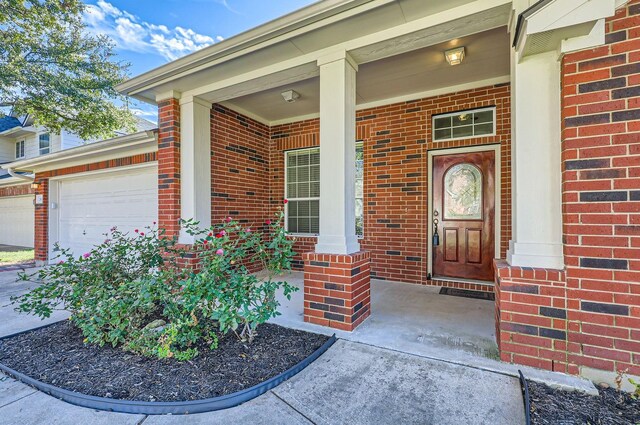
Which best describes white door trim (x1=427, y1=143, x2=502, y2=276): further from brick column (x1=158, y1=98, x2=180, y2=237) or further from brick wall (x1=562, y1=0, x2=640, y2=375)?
brick column (x1=158, y1=98, x2=180, y2=237)

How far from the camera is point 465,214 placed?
14.5ft

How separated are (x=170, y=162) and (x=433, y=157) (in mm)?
3949

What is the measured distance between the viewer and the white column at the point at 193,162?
14.0 ft

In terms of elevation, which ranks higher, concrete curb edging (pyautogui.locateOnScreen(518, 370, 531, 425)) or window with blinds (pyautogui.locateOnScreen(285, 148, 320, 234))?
window with blinds (pyautogui.locateOnScreen(285, 148, 320, 234))

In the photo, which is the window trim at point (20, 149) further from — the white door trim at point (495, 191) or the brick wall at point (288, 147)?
the white door trim at point (495, 191)

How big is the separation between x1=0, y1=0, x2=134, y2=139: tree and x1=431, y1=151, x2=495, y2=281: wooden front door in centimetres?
808

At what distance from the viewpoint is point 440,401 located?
5.92 ft

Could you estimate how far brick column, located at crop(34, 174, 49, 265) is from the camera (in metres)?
6.91

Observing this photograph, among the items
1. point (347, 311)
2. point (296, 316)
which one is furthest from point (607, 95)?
point (296, 316)

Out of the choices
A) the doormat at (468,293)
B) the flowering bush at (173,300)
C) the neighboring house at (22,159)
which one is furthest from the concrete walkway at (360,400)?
the neighboring house at (22,159)

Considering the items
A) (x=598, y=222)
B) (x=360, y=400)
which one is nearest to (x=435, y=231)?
(x=598, y=222)

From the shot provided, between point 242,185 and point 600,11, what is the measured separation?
4739 millimetres

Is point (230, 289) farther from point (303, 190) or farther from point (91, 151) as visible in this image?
point (91, 151)

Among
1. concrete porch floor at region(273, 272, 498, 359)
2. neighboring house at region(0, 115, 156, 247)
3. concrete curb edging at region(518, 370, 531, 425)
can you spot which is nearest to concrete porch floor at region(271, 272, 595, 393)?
concrete porch floor at region(273, 272, 498, 359)
